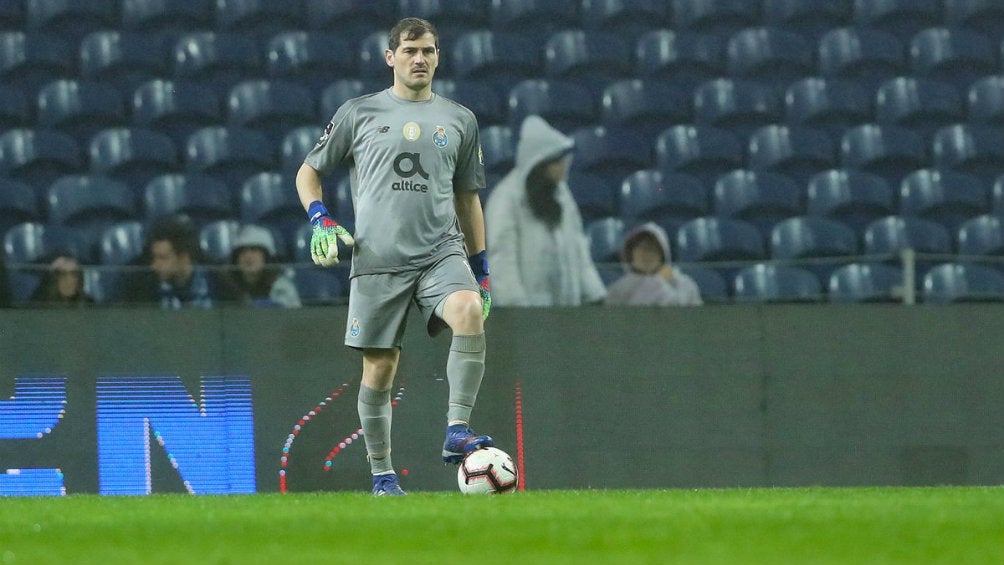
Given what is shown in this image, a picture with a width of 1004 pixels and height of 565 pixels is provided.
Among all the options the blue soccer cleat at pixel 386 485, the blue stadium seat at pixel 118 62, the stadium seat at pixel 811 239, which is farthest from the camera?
the blue stadium seat at pixel 118 62

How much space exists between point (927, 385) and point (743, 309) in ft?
3.23

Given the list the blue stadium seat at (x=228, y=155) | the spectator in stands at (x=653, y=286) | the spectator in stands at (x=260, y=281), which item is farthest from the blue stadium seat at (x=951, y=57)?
the spectator in stands at (x=260, y=281)

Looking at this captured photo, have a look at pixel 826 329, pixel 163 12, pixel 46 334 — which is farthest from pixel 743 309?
pixel 163 12

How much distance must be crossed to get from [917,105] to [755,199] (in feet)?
5.97

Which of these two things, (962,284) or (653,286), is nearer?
(653,286)

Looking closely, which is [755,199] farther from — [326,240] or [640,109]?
[326,240]

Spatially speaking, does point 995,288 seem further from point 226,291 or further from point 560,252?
point 226,291

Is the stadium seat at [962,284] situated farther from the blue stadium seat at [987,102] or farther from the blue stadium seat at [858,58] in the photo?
the blue stadium seat at [858,58]

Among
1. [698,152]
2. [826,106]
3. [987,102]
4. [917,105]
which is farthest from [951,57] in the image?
[698,152]

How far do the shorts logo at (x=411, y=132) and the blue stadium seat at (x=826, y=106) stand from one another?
5.83 m

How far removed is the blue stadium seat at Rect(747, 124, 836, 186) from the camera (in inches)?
419

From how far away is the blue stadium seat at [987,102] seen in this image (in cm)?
1123

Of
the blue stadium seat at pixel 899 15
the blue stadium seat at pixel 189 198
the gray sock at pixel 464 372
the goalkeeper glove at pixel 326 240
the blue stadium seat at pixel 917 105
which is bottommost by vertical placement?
the gray sock at pixel 464 372

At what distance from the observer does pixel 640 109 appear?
1087cm
